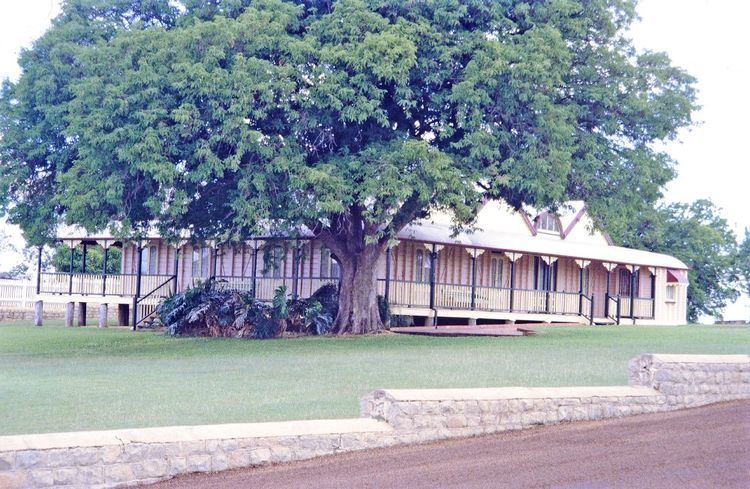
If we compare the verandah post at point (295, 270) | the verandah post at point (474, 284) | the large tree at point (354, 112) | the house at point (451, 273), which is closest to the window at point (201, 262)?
the house at point (451, 273)

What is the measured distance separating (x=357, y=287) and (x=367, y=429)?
19.6 meters

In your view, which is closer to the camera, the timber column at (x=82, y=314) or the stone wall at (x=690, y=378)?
the stone wall at (x=690, y=378)

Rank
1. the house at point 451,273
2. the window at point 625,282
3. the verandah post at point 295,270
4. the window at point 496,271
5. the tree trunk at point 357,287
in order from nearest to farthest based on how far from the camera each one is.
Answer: the tree trunk at point 357,287, the verandah post at point 295,270, the house at point 451,273, the window at point 496,271, the window at point 625,282

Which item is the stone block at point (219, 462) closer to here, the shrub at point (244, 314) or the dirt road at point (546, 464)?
the dirt road at point (546, 464)

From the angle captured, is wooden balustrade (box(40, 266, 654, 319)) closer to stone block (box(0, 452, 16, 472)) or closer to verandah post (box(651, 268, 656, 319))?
verandah post (box(651, 268, 656, 319))

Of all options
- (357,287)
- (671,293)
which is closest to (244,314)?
(357,287)

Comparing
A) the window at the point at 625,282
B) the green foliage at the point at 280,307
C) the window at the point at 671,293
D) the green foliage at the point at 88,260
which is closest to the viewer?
the green foliage at the point at 280,307

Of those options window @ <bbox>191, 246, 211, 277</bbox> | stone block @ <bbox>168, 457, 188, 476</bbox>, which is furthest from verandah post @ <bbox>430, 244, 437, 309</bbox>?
stone block @ <bbox>168, 457, 188, 476</bbox>

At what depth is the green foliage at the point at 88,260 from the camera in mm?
56094

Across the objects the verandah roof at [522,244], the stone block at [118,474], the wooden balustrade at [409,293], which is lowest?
the stone block at [118,474]

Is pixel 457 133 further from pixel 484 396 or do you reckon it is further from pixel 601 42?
pixel 484 396

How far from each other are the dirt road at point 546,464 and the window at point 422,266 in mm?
25394

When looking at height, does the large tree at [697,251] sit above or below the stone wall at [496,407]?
above

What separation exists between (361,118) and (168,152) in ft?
16.0
